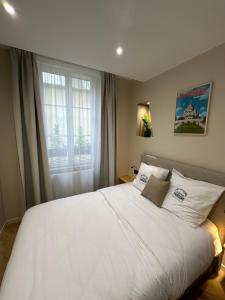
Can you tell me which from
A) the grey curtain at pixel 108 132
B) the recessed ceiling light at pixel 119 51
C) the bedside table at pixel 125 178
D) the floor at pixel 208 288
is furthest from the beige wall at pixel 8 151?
the bedside table at pixel 125 178

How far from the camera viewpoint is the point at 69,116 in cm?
227

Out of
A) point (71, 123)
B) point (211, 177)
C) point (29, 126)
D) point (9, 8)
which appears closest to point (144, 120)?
point (71, 123)

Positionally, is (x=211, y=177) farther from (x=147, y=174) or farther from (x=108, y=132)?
(x=108, y=132)

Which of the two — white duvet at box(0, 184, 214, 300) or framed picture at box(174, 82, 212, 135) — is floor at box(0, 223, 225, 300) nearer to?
white duvet at box(0, 184, 214, 300)

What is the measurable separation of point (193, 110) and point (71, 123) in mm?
1858

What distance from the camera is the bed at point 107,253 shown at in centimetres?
81

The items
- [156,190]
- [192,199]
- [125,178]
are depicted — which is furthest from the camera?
[125,178]

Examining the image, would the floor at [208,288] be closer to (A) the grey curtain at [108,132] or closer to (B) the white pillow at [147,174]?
(B) the white pillow at [147,174]

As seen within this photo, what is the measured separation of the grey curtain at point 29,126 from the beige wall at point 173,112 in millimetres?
1785

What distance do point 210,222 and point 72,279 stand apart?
4.73ft

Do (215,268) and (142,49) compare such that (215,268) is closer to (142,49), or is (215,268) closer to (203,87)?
(203,87)

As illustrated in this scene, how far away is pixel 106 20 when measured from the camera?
1.19 m

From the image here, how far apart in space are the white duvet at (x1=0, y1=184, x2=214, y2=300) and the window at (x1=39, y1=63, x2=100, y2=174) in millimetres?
994

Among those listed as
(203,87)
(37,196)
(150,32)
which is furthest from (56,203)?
(203,87)
